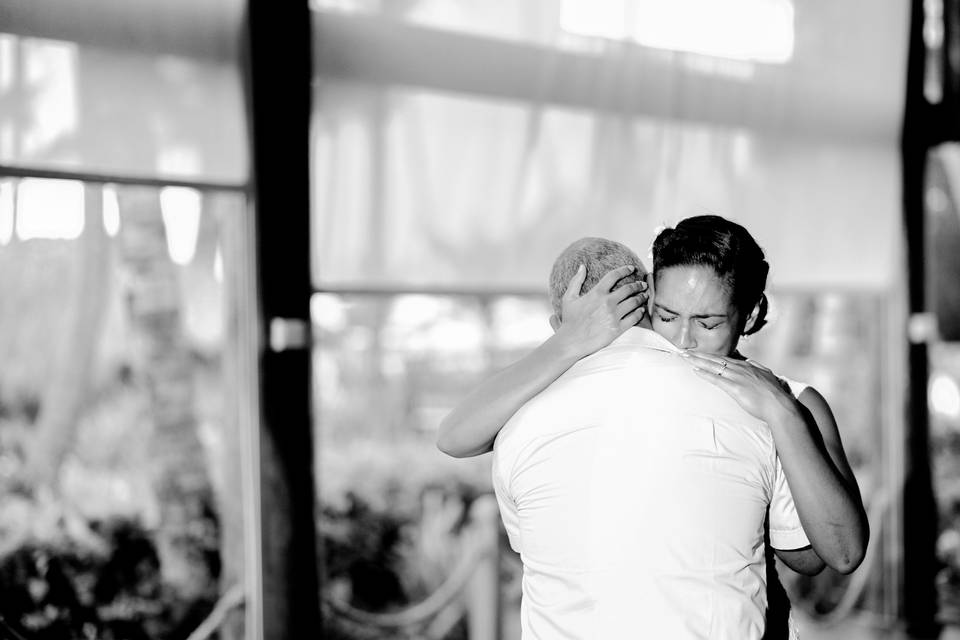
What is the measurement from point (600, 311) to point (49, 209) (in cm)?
336

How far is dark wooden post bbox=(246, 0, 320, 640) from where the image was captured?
3936 mm

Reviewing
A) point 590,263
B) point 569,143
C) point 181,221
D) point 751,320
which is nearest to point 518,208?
point 569,143

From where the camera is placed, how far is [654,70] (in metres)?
5.20

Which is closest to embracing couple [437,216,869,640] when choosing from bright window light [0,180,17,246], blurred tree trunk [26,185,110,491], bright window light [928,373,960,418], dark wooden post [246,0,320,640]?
dark wooden post [246,0,320,640]

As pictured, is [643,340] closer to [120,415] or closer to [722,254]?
[722,254]

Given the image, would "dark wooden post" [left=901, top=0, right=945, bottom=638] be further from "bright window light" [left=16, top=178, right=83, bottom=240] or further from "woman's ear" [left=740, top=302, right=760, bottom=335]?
"woman's ear" [left=740, top=302, right=760, bottom=335]

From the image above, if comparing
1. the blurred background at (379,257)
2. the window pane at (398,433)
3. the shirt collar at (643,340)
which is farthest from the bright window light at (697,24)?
the shirt collar at (643,340)

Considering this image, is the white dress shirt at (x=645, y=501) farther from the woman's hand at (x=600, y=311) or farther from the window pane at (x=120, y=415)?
the window pane at (x=120, y=415)

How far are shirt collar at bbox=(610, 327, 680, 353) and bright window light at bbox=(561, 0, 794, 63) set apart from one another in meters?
3.61

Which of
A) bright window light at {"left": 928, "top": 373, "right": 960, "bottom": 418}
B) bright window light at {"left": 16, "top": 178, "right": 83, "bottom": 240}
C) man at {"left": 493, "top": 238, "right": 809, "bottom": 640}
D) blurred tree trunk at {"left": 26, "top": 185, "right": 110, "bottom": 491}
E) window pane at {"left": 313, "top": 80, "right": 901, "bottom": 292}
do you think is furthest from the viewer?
bright window light at {"left": 928, "top": 373, "right": 960, "bottom": 418}

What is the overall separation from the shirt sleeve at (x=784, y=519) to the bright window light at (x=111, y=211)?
12.2 feet

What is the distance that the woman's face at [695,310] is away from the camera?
1604mm

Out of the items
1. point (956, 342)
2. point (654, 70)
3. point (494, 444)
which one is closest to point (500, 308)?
point (654, 70)

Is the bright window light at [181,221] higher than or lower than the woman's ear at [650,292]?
higher
